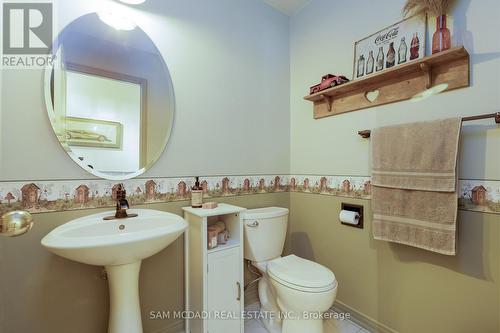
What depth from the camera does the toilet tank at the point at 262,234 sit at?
153 centimetres

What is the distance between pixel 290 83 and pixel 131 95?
4.38 feet

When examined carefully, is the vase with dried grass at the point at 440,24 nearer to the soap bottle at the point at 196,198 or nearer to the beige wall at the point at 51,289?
the soap bottle at the point at 196,198

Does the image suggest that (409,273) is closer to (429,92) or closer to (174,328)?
(429,92)

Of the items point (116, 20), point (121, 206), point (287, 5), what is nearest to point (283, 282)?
point (121, 206)

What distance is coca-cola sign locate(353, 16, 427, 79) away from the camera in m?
1.30

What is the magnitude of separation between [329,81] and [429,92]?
0.60 metres

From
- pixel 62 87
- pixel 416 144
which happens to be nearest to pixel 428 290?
pixel 416 144

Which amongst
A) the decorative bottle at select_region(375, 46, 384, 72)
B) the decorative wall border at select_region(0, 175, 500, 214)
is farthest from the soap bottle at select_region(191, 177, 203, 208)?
the decorative bottle at select_region(375, 46, 384, 72)

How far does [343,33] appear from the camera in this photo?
66.2 inches

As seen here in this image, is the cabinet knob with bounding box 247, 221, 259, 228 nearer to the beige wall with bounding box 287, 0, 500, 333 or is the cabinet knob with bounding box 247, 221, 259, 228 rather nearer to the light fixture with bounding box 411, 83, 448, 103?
the beige wall with bounding box 287, 0, 500, 333

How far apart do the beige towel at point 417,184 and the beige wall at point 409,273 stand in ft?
0.40

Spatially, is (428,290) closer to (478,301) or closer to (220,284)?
(478,301)

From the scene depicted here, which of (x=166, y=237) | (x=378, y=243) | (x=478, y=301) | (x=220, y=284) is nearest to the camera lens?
(x=166, y=237)

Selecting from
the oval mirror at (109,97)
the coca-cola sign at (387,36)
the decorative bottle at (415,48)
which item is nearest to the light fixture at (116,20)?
the oval mirror at (109,97)
